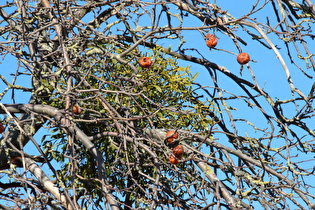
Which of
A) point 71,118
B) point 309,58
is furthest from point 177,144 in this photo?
point 309,58

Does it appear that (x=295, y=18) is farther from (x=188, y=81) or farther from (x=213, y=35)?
(x=188, y=81)

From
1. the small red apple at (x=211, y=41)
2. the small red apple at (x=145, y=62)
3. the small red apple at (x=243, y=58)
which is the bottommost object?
the small red apple at (x=243, y=58)

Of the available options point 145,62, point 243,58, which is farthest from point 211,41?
point 145,62

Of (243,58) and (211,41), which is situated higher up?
(211,41)

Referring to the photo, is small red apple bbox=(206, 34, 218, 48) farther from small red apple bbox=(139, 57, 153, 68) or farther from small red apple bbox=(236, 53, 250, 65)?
small red apple bbox=(139, 57, 153, 68)

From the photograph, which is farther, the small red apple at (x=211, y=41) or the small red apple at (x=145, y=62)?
the small red apple at (x=211, y=41)

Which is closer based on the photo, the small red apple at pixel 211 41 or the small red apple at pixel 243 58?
the small red apple at pixel 243 58

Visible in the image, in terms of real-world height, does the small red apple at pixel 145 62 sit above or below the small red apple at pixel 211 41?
below

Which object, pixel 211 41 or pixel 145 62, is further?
pixel 211 41

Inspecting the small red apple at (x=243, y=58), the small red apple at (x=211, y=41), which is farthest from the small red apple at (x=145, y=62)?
the small red apple at (x=243, y=58)

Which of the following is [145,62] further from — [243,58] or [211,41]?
[243,58]

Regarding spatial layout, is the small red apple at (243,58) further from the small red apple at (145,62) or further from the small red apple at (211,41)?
the small red apple at (145,62)

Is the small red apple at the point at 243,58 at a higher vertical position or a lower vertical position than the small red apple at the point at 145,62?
lower

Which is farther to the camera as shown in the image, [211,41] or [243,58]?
A: [211,41]
